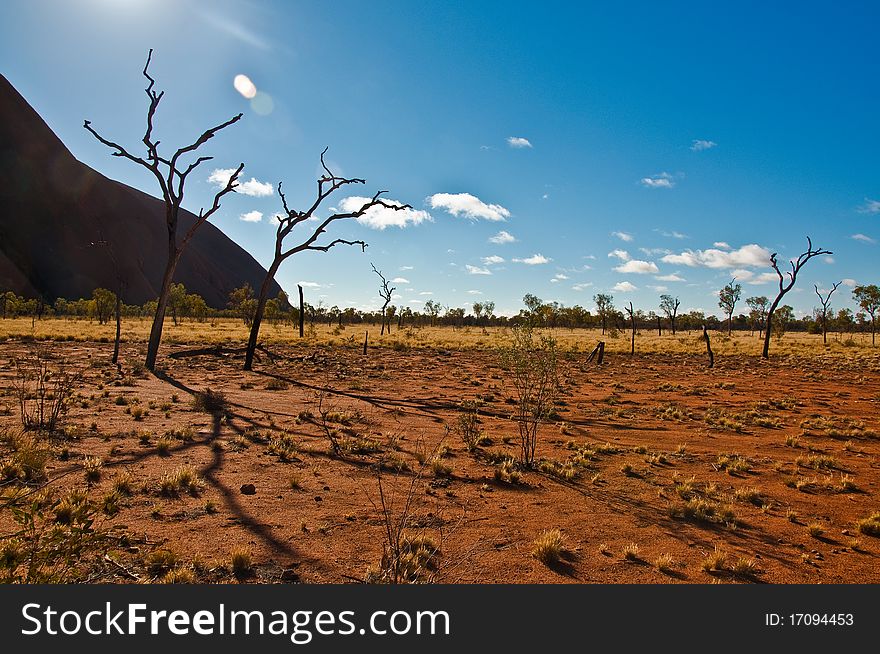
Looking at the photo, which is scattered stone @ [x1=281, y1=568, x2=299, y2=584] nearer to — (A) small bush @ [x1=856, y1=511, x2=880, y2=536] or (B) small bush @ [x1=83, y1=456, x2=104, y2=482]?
(B) small bush @ [x1=83, y1=456, x2=104, y2=482]

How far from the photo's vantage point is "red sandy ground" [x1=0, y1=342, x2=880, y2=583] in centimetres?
525

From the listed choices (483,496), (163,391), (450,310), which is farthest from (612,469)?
(450,310)

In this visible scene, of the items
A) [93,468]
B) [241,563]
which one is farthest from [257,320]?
[241,563]

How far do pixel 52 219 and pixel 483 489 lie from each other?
141 metres

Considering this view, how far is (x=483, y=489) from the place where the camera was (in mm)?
7582

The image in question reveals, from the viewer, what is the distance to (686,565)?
5.33m

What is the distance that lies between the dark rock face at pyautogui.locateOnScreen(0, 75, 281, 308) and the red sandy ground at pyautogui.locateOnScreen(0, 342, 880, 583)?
330 feet

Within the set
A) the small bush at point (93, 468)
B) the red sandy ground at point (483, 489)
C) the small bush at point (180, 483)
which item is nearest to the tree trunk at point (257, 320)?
the red sandy ground at point (483, 489)

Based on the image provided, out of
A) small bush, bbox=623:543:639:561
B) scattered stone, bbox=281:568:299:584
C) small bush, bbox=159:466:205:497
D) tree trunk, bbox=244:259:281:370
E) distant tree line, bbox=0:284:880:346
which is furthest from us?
distant tree line, bbox=0:284:880:346

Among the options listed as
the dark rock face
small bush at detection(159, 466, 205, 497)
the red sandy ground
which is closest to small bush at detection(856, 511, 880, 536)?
the red sandy ground

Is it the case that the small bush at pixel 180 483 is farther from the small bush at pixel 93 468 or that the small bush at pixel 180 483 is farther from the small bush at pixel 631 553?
the small bush at pixel 631 553

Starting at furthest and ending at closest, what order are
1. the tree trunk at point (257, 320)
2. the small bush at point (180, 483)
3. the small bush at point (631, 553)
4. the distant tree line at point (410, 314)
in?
the distant tree line at point (410, 314)
the tree trunk at point (257, 320)
the small bush at point (180, 483)
the small bush at point (631, 553)

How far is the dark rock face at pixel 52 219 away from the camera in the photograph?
10450cm

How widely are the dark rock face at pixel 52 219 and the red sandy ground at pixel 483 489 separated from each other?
100460 mm
